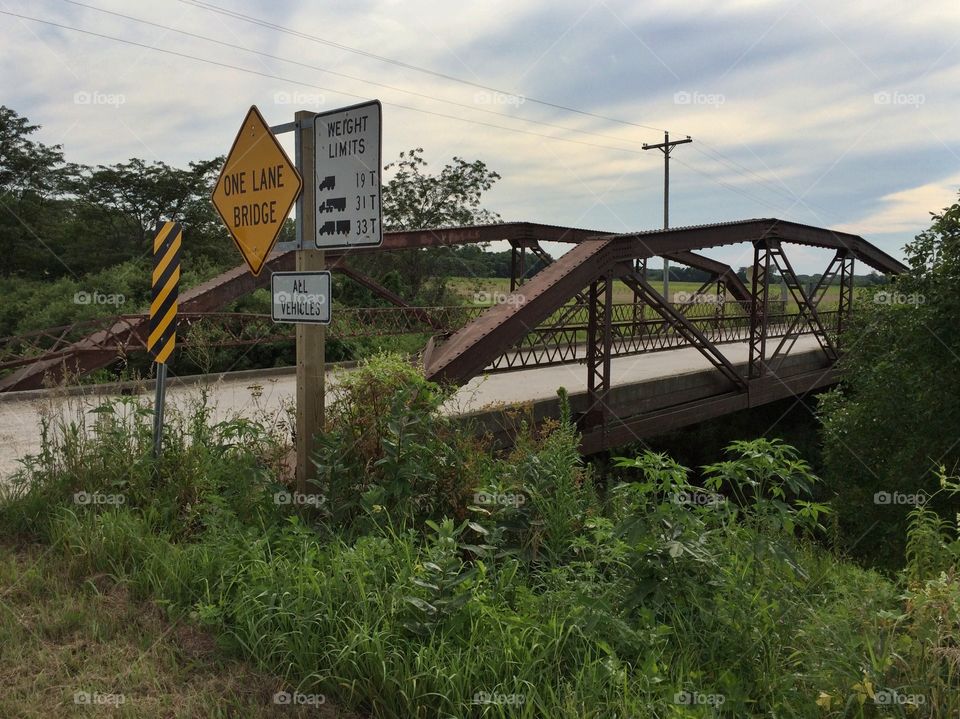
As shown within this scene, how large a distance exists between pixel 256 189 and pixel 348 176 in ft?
2.68

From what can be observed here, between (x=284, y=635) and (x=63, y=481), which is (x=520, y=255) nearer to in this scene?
(x=63, y=481)

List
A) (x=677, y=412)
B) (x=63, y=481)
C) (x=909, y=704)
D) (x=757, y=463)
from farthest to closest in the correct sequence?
(x=677, y=412) < (x=63, y=481) < (x=757, y=463) < (x=909, y=704)

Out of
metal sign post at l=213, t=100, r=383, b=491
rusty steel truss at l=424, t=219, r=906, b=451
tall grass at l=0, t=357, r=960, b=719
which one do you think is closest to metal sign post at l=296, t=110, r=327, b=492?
metal sign post at l=213, t=100, r=383, b=491

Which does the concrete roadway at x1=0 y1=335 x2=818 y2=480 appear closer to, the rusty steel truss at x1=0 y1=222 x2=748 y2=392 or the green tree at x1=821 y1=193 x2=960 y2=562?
the rusty steel truss at x1=0 y1=222 x2=748 y2=392

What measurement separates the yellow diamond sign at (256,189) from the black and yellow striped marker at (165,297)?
0.66 meters

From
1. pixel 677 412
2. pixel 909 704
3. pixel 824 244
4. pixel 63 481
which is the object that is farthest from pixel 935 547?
pixel 824 244

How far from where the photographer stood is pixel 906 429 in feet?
33.8

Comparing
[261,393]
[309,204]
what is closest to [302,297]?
[309,204]

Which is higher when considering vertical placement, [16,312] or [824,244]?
[824,244]

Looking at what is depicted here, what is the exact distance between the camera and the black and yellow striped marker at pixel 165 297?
5.39 meters

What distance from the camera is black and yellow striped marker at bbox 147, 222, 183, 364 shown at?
5391 millimetres

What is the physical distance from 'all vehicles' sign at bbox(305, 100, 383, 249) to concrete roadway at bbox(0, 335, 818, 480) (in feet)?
4.22

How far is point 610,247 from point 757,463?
23.2 ft

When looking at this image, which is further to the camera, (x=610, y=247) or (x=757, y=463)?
(x=610, y=247)
